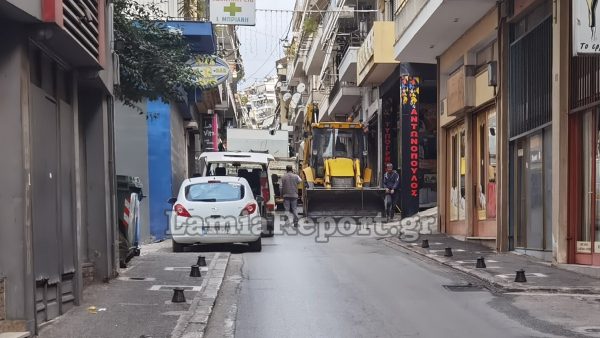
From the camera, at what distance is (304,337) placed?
7.34 m

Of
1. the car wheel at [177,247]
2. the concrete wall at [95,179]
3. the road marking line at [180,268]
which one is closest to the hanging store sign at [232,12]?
the car wheel at [177,247]

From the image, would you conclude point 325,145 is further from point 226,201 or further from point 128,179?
point 128,179

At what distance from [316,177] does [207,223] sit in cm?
1223

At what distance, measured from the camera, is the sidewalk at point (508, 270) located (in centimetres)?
1019

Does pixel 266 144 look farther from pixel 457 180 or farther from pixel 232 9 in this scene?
pixel 457 180

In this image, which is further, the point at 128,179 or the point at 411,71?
the point at 411,71

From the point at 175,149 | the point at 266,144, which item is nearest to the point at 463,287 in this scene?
the point at 175,149

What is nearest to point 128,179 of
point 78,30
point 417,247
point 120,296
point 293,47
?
point 120,296

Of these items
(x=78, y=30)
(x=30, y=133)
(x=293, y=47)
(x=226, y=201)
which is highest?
(x=293, y=47)

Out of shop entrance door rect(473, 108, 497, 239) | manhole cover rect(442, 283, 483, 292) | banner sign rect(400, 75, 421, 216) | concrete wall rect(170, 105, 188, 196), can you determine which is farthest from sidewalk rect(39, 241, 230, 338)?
banner sign rect(400, 75, 421, 216)

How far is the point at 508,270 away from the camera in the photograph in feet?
39.3

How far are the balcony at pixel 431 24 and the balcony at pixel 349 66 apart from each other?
10.1 m

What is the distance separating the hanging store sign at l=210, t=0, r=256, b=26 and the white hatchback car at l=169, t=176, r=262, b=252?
5.39m

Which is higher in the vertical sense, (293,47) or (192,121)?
(293,47)
